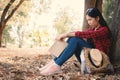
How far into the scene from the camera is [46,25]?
40.0 meters

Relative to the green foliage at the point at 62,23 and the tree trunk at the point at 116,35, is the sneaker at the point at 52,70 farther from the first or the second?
the green foliage at the point at 62,23

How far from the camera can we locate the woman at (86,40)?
488cm

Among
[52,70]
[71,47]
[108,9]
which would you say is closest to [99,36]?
[71,47]

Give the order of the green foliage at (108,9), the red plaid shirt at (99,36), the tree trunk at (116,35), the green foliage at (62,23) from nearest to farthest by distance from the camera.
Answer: the red plaid shirt at (99,36)
the tree trunk at (116,35)
the green foliage at (108,9)
the green foliage at (62,23)

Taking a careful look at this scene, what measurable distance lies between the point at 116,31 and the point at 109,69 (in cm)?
80

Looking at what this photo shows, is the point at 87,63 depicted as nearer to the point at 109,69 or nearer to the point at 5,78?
the point at 109,69

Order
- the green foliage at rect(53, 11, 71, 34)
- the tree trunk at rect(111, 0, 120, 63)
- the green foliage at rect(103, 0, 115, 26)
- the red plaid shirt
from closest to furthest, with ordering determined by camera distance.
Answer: the red plaid shirt
the tree trunk at rect(111, 0, 120, 63)
the green foliage at rect(103, 0, 115, 26)
the green foliage at rect(53, 11, 71, 34)

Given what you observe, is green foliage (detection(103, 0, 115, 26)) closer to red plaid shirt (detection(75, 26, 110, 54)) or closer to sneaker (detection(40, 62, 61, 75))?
red plaid shirt (detection(75, 26, 110, 54))

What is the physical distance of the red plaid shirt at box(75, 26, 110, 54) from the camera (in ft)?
16.0

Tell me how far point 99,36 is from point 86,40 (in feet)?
1.01

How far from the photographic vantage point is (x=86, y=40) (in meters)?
5.20

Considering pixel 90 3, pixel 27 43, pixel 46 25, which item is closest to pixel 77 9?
pixel 46 25

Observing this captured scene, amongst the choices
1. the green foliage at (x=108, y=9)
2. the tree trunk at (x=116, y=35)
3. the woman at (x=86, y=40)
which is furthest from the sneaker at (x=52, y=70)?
the green foliage at (x=108, y=9)

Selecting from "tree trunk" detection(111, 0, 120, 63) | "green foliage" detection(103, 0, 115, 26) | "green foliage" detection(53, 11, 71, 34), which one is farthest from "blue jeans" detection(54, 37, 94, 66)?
"green foliage" detection(53, 11, 71, 34)
